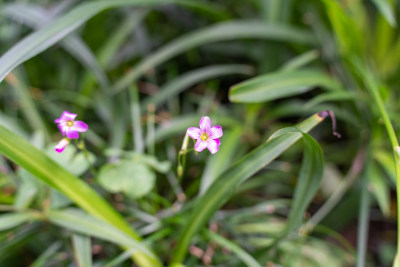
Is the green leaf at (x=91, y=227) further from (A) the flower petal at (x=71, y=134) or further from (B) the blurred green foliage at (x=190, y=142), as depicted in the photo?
(A) the flower petal at (x=71, y=134)

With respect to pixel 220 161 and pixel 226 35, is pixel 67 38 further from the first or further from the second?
pixel 220 161

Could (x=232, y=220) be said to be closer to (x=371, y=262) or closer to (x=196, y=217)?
(x=196, y=217)

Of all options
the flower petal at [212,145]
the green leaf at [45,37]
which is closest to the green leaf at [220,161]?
the flower petal at [212,145]

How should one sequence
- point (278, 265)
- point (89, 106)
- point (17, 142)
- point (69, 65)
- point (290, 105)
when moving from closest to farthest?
point (17, 142) < point (278, 265) < point (290, 105) < point (89, 106) < point (69, 65)

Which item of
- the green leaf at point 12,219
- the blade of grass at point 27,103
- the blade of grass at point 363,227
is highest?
the blade of grass at point 27,103

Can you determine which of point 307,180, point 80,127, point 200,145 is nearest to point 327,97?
point 307,180

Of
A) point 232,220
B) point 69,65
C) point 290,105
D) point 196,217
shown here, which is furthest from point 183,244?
point 69,65

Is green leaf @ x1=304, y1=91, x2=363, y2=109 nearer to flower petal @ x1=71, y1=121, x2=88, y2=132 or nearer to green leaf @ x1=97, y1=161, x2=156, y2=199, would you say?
green leaf @ x1=97, y1=161, x2=156, y2=199
